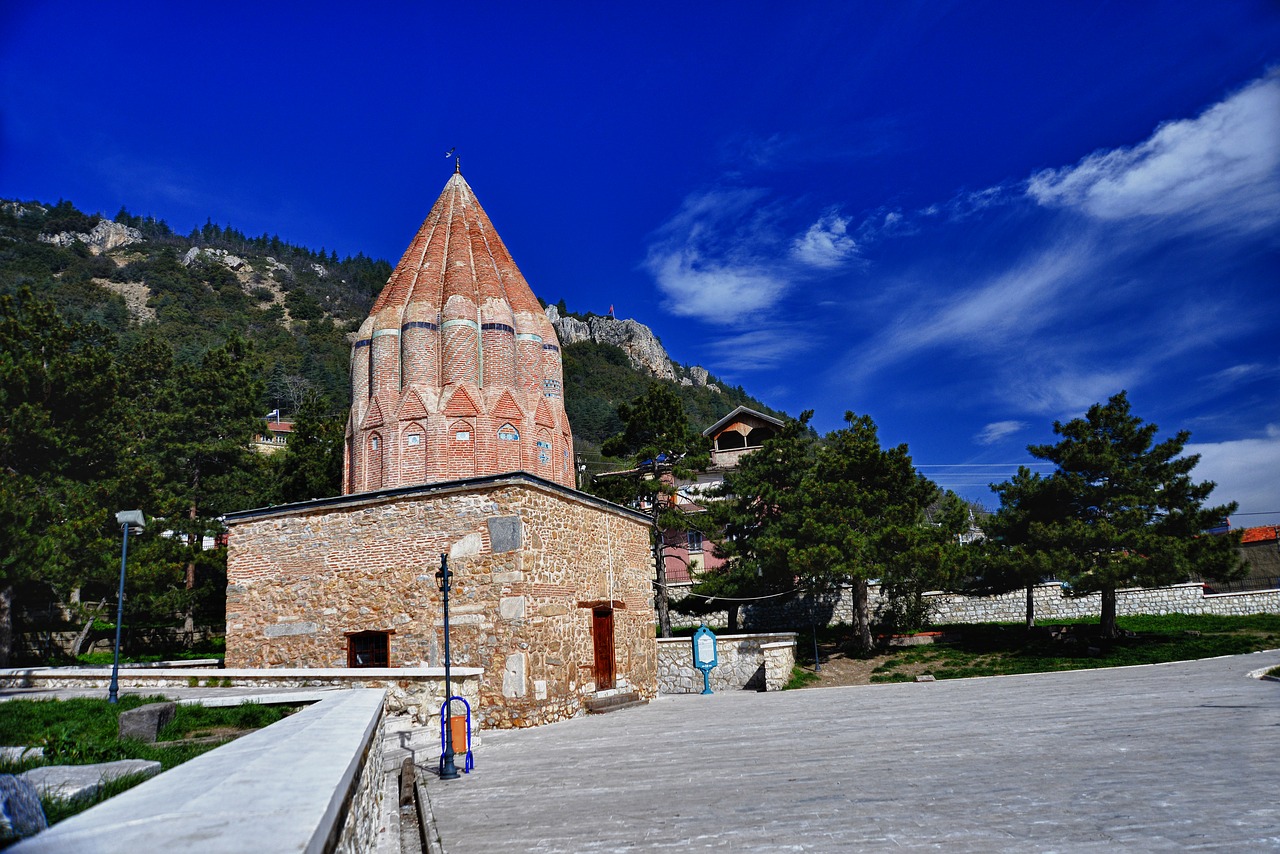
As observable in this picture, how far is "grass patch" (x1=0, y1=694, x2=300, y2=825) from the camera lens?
5070 millimetres

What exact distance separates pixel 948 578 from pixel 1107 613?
20.1 ft

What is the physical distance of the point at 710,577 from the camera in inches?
1094

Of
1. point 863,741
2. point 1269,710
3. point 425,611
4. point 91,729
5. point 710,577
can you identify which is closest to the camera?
point 91,729

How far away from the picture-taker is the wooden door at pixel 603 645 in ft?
49.5

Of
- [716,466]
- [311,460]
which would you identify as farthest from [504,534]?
[716,466]

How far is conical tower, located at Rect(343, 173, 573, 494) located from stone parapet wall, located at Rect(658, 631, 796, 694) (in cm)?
665

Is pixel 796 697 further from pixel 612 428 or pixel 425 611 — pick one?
pixel 612 428

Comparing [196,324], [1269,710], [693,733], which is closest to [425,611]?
[693,733]

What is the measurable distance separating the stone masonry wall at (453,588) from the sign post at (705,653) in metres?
5.21

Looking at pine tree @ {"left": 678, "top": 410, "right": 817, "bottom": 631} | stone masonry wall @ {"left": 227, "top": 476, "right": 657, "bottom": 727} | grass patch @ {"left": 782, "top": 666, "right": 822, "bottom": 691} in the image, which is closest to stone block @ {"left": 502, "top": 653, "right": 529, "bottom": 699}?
stone masonry wall @ {"left": 227, "top": 476, "right": 657, "bottom": 727}

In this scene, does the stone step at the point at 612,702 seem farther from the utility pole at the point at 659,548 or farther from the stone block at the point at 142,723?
the utility pole at the point at 659,548

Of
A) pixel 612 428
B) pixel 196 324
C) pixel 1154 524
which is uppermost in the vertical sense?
pixel 196 324

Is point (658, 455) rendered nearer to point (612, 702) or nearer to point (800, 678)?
point (800, 678)

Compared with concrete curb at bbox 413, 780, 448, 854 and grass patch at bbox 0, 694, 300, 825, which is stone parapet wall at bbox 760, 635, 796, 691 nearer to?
grass patch at bbox 0, 694, 300, 825
